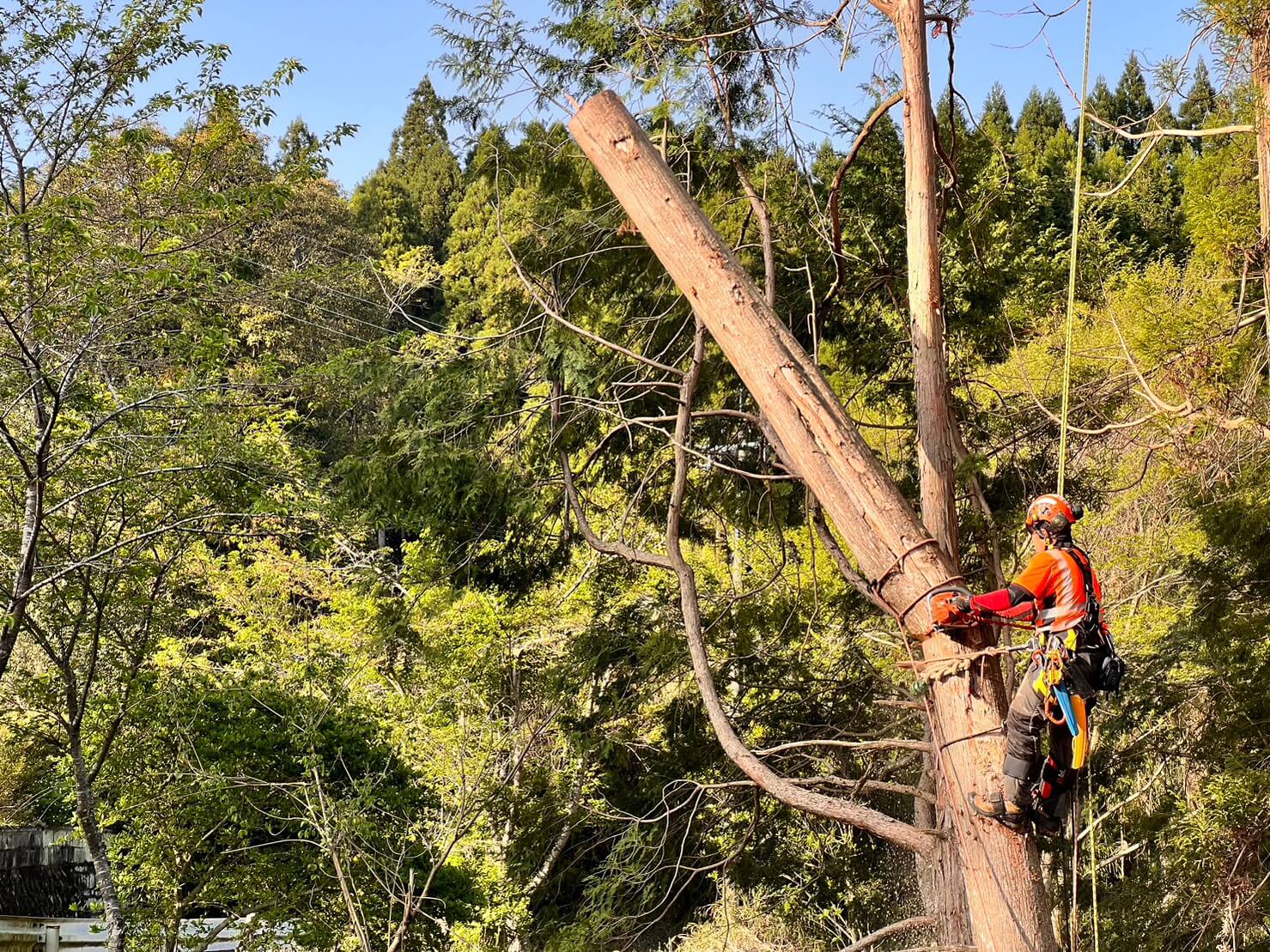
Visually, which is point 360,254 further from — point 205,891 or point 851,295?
point 851,295

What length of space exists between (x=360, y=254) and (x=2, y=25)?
1786 cm

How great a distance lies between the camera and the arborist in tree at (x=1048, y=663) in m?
Result: 3.40

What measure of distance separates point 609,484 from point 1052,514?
4.92 m

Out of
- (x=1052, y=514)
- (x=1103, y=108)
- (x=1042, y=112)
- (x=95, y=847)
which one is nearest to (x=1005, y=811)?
(x=1052, y=514)

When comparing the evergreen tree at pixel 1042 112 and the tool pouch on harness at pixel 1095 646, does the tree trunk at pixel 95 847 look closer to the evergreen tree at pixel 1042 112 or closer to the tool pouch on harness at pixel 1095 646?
the tool pouch on harness at pixel 1095 646

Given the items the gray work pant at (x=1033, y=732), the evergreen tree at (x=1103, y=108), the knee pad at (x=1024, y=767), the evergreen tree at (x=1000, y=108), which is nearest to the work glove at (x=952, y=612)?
the gray work pant at (x=1033, y=732)

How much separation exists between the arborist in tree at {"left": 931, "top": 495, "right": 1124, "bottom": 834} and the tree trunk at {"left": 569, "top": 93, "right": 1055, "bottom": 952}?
97 mm

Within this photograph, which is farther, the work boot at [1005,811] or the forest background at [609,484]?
the forest background at [609,484]

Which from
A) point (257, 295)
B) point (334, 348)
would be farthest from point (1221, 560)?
point (334, 348)

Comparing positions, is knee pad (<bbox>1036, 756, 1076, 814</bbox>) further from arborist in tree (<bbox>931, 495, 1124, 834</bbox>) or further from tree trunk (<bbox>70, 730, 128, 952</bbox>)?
tree trunk (<bbox>70, 730, 128, 952</bbox>)

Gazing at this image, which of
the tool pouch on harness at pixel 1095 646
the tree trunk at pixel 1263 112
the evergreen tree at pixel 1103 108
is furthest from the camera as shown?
the evergreen tree at pixel 1103 108

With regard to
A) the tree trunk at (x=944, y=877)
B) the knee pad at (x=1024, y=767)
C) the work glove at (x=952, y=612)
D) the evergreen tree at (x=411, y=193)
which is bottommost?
the tree trunk at (x=944, y=877)

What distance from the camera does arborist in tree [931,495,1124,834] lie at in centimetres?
340

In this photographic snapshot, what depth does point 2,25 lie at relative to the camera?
284 inches
